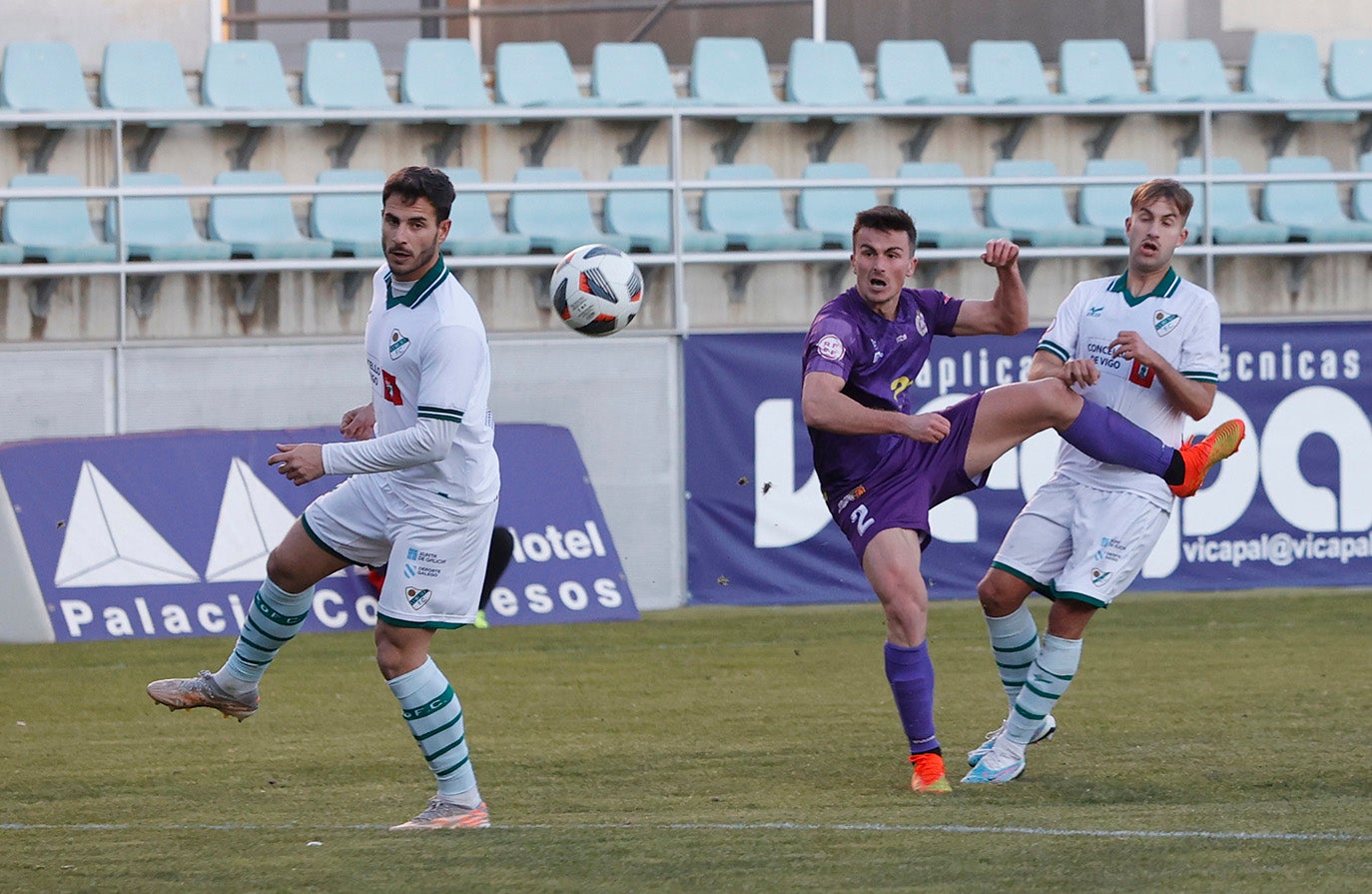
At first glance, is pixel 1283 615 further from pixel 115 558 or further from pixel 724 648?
pixel 115 558

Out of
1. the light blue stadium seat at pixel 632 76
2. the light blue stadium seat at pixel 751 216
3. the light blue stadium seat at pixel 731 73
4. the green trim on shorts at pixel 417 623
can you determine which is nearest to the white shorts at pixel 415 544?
the green trim on shorts at pixel 417 623

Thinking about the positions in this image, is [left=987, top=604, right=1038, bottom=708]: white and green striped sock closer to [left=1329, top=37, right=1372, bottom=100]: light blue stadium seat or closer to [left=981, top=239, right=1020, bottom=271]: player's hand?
[left=981, top=239, right=1020, bottom=271]: player's hand

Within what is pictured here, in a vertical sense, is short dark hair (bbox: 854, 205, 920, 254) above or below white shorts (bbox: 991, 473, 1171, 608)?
above

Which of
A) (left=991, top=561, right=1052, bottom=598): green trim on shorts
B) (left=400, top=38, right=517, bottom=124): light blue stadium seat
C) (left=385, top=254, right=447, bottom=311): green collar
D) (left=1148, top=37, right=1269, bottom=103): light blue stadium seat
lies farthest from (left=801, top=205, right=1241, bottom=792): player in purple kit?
(left=1148, top=37, right=1269, bottom=103): light blue stadium seat

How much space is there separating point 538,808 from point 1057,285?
9184 millimetres

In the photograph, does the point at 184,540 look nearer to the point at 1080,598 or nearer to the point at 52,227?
the point at 52,227

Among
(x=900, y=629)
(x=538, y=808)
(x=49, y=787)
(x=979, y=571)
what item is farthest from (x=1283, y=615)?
(x=49, y=787)

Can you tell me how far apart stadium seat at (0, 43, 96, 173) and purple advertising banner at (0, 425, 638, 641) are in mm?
3387

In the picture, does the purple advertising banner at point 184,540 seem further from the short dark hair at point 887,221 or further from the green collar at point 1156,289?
the green collar at point 1156,289

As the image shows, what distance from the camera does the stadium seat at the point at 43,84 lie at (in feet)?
45.3

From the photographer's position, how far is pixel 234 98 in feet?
47.0

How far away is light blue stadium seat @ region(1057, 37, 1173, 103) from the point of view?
15.8 metres

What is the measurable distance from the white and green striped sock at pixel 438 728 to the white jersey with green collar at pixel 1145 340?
2356 mm

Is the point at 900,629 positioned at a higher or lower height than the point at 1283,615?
higher
